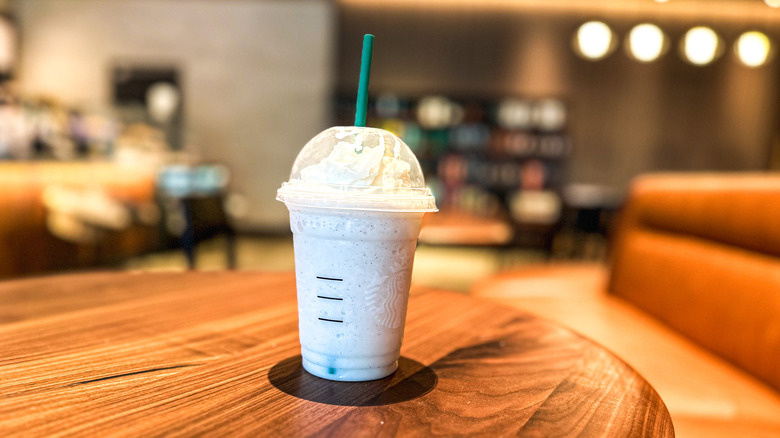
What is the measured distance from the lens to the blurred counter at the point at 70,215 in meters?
3.57

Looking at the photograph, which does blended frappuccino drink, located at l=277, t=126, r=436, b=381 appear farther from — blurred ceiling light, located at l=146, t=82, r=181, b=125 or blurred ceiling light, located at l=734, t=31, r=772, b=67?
blurred ceiling light, located at l=146, t=82, r=181, b=125

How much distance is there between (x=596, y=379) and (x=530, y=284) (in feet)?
5.40

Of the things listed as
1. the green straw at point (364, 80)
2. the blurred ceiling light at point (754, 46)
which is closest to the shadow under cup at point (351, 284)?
the green straw at point (364, 80)

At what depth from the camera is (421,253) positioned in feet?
23.1

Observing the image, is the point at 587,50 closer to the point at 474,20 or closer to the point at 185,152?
the point at 474,20

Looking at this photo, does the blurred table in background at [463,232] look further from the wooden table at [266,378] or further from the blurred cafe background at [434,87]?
the blurred cafe background at [434,87]

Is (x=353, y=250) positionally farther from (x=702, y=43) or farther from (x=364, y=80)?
(x=702, y=43)

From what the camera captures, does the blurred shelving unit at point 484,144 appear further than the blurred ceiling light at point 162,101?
Yes

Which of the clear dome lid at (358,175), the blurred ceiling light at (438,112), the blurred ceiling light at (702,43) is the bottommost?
the clear dome lid at (358,175)

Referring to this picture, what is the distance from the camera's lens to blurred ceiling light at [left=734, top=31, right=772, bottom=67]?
21.0 ft

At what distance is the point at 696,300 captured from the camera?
1.56 metres

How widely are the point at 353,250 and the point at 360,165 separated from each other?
0.11 m

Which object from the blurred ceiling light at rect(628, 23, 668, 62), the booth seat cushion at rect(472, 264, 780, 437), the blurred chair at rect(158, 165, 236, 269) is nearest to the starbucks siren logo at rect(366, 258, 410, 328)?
the booth seat cushion at rect(472, 264, 780, 437)

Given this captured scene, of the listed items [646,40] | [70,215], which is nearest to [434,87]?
[646,40]
